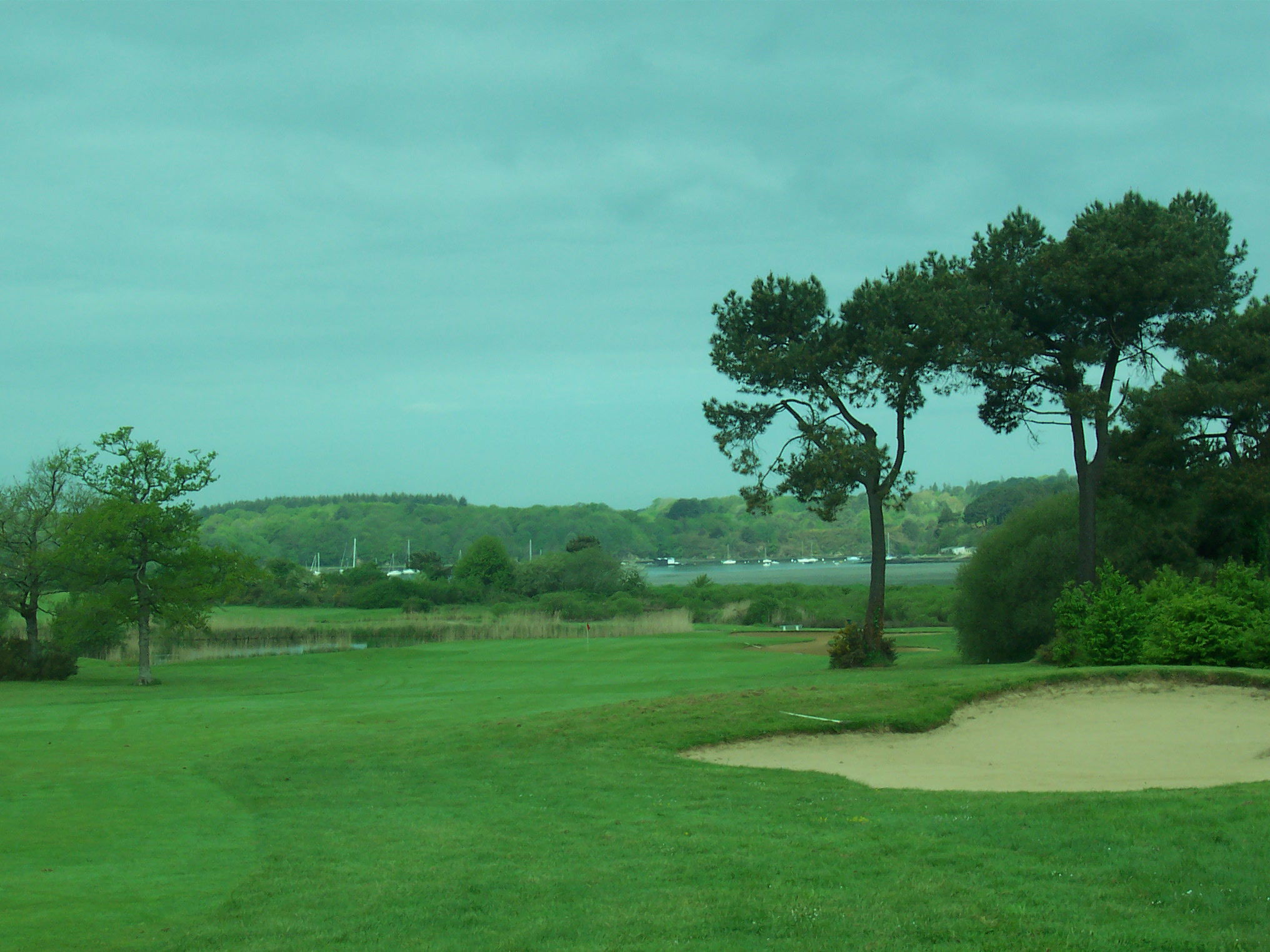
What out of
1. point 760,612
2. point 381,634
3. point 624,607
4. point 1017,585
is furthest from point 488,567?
point 1017,585

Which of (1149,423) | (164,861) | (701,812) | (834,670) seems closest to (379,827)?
(164,861)

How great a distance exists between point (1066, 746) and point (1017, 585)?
695 inches

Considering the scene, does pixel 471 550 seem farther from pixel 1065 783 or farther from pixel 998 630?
pixel 1065 783

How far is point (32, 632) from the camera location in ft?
111

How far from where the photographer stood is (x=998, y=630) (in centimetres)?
3159

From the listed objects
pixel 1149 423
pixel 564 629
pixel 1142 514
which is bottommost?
pixel 564 629

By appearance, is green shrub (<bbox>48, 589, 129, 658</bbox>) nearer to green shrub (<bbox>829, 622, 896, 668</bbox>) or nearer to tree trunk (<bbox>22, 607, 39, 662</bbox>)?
tree trunk (<bbox>22, 607, 39, 662</bbox>)

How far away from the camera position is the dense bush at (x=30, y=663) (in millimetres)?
32500

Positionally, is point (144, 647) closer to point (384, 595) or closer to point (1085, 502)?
point (1085, 502)

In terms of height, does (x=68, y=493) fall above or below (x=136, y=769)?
above

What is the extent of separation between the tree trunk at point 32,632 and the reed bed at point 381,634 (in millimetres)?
10861

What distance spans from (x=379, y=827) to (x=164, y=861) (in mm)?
2166

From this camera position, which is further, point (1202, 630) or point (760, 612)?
point (760, 612)

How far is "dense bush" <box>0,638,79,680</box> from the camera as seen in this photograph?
3250 cm
